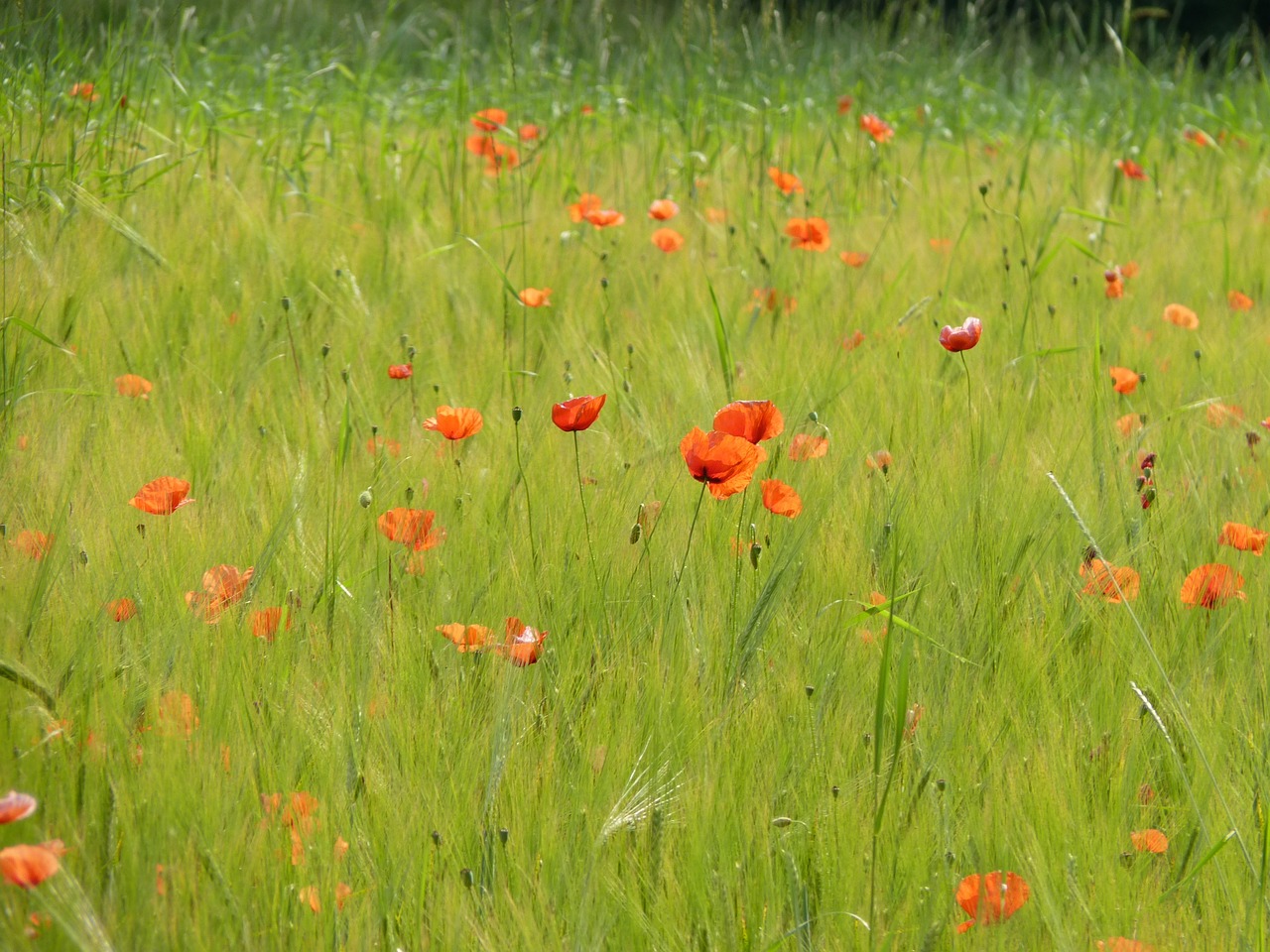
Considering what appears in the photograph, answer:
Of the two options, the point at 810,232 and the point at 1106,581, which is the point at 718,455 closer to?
the point at 1106,581

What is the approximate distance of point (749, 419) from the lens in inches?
49.5

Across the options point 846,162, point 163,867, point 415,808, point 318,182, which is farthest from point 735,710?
point 846,162

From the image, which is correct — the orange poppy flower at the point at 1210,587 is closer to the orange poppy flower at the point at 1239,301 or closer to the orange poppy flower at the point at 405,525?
the orange poppy flower at the point at 405,525

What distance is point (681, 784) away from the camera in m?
1.01

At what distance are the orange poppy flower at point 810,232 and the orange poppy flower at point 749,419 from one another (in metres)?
1.02

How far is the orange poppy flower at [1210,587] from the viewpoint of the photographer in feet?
4.06

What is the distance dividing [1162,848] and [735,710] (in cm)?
35

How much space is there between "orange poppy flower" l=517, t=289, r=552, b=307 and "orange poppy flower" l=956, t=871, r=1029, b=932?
4.08 ft

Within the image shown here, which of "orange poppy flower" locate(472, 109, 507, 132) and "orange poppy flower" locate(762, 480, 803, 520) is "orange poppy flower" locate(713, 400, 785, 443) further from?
"orange poppy flower" locate(472, 109, 507, 132)

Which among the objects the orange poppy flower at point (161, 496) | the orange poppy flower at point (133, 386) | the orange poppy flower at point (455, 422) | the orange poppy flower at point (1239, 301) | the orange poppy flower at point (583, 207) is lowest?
the orange poppy flower at point (1239, 301)

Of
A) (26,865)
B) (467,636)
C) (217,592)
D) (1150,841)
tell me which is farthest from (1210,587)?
(26,865)

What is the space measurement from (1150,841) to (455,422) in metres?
0.79

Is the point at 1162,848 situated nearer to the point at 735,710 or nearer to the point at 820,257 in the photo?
the point at 735,710

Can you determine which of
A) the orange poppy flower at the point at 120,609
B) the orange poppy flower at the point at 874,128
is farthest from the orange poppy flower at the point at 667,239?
the orange poppy flower at the point at 120,609
